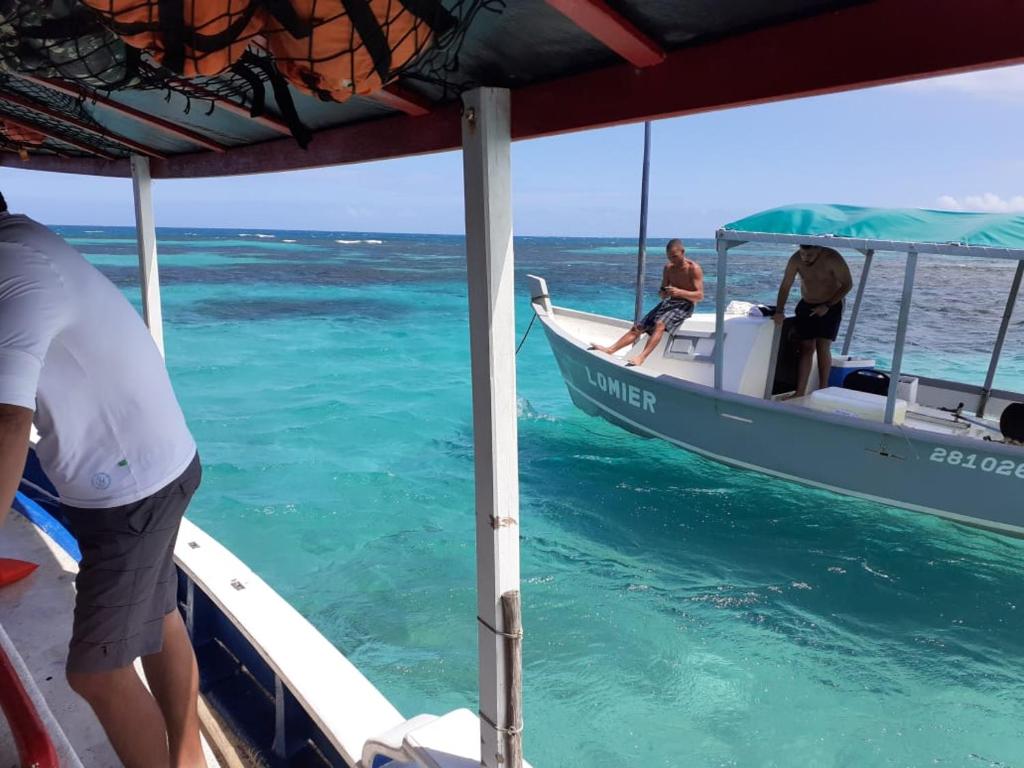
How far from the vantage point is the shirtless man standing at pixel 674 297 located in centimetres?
795

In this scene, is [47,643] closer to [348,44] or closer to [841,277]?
[348,44]

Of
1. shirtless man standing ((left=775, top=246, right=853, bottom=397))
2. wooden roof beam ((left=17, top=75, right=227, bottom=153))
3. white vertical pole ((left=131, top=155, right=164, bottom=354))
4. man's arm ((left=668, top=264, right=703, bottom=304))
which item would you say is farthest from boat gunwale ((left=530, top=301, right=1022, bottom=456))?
wooden roof beam ((left=17, top=75, right=227, bottom=153))

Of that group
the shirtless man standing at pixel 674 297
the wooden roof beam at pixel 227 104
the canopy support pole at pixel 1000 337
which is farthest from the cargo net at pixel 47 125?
the canopy support pole at pixel 1000 337

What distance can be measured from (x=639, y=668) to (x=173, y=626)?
364 cm

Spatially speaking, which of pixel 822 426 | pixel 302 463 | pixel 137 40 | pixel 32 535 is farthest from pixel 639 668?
pixel 302 463

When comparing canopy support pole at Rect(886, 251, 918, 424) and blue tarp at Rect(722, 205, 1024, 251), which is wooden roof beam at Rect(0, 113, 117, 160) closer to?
blue tarp at Rect(722, 205, 1024, 251)

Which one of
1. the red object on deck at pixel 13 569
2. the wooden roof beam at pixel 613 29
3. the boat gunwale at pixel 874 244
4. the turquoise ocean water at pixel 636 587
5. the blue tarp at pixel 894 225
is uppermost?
the wooden roof beam at pixel 613 29

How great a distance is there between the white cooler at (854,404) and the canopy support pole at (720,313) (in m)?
0.84

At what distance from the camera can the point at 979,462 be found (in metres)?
5.54

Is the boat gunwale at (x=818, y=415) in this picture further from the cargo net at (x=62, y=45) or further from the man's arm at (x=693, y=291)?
the cargo net at (x=62, y=45)

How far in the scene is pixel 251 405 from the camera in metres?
11.5

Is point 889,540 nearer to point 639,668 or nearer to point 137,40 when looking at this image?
point 639,668

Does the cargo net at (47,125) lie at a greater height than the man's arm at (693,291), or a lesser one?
greater

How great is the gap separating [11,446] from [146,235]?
9.67 feet
